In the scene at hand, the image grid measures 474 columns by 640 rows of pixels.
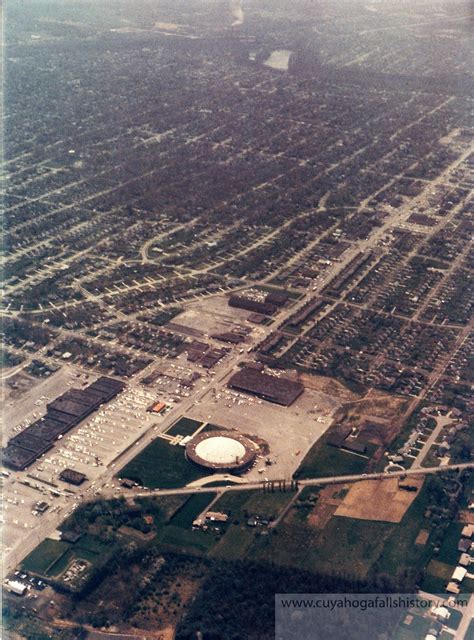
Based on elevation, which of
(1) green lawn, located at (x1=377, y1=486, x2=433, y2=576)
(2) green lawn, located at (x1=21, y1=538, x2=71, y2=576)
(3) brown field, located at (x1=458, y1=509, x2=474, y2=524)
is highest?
(3) brown field, located at (x1=458, y1=509, x2=474, y2=524)

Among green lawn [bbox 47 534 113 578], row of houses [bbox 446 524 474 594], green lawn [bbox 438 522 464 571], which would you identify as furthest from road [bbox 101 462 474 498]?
row of houses [bbox 446 524 474 594]

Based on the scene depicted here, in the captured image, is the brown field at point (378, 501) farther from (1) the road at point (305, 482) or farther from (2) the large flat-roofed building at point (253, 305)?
(2) the large flat-roofed building at point (253, 305)

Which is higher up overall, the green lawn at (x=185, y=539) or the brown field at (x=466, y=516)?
the brown field at (x=466, y=516)

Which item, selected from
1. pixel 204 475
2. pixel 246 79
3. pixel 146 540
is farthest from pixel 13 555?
pixel 246 79

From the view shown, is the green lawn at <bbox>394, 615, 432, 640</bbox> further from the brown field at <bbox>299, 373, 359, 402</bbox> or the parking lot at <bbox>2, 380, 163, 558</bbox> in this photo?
the brown field at <bbox>299, 373, 359, 402</bbox>

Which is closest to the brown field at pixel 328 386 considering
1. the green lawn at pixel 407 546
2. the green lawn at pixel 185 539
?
the green lawn at pixel 407 546

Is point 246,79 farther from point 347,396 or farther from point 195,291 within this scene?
point 347,396
